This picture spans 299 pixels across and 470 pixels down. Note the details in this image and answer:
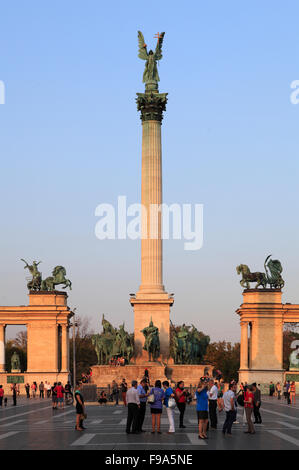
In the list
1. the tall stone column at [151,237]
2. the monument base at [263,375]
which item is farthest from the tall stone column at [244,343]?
the tall stone column at [151,237]

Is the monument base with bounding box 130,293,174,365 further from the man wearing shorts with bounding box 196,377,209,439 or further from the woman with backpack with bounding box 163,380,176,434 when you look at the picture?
the man wearing shorts with bounding box 196,377,209,439

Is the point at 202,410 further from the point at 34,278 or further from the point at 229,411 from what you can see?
the point at 34,278

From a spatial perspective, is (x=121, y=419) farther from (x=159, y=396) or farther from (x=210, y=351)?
(x=210, y=351)

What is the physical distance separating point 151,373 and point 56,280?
37578mm

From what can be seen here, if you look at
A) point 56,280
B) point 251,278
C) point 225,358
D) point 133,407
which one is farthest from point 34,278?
point 133,407

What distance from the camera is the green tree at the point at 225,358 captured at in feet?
473

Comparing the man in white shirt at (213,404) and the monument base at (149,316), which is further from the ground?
the monument base at (149,316)

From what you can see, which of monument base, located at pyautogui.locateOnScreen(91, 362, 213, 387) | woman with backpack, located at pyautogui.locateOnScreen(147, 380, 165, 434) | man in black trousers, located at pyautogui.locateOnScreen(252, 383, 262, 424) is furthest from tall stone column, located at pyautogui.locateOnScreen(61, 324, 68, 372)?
woman with backpack, located at pyautogui.locateOnScreen(147, 380, 165, 434)

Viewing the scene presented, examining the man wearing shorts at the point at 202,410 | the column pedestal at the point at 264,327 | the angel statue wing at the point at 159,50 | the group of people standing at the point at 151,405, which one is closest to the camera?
the man wearing shorts at the point at 202,410

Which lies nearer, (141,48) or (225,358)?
(141,48)

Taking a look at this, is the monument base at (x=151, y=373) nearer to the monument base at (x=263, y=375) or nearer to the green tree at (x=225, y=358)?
the monument base at (x=263, y=375)

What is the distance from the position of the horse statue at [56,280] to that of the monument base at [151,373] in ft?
113

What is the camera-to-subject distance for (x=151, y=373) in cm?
7144

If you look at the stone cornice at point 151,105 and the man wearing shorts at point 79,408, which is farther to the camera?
the stone cornice at point 151,105
